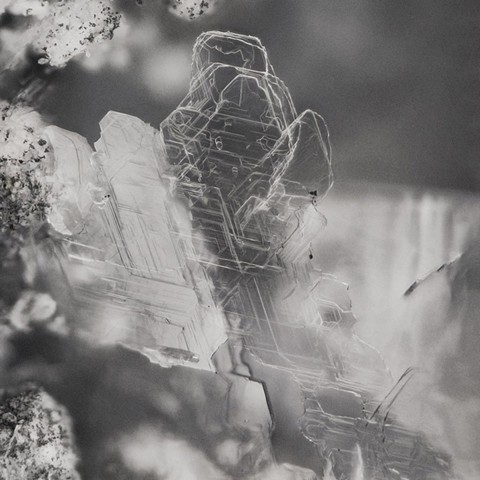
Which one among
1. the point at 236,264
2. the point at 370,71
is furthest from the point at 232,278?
the point at 370,71

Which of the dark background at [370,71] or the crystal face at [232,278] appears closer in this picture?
the crystal face at [232,278]

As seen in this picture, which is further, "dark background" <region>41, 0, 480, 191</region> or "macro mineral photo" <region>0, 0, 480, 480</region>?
"dark background" <region>41, 0, 480, 191</region>

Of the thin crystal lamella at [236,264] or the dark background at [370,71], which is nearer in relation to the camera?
the thin crystal lamella at [236,264]

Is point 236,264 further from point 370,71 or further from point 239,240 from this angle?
point 370,71
